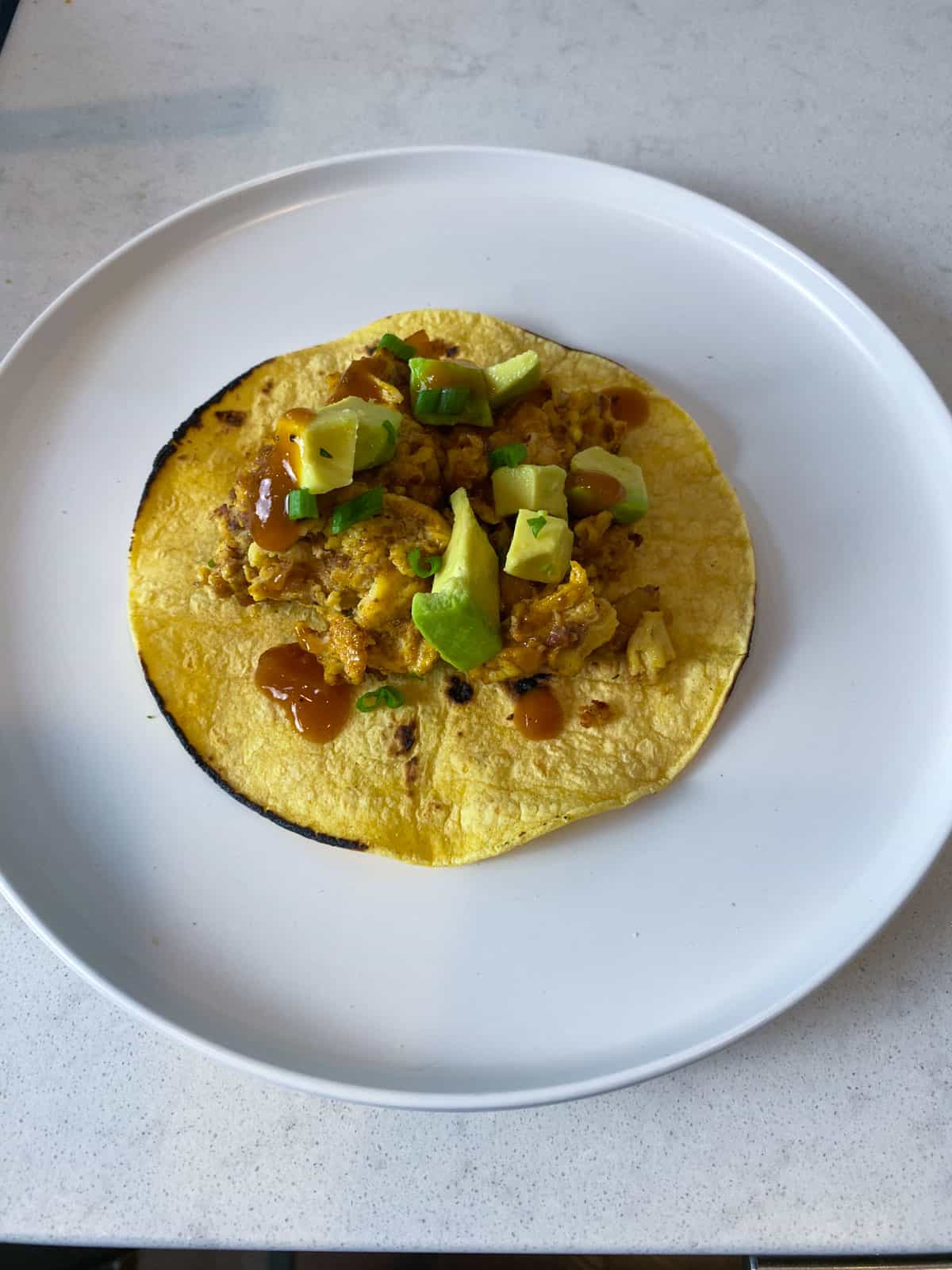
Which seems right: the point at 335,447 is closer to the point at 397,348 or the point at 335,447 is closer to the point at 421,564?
the point at 421,564

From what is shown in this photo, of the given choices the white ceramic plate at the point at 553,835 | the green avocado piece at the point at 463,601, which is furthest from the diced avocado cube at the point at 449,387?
the white ceramic plate at the point at 553,835

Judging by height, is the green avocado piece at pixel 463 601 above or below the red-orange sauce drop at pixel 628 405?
below

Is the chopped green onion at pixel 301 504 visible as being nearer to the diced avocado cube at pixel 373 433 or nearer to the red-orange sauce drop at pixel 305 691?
the diced avocado cube at pixel 373 433

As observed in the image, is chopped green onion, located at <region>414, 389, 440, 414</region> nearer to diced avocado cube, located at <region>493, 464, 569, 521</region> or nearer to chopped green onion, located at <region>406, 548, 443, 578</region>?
diced avocado cube, located at <region>493, 464, 569, 521</region>

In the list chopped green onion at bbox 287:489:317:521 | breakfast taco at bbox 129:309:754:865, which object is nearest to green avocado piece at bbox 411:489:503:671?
breakfast taco at bbox 129:309:754:865

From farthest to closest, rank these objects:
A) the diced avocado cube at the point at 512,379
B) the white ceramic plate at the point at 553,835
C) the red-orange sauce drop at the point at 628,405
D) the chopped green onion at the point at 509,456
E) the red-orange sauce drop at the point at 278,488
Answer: the red-orange sauce drop at the point at 628,405, the diced avocado cube at the point at 512,379, the chopped green onion at the point at 509,456, the red-orange sauce drop at the point at 278,488, the white ceramic plate at the point at 553,835

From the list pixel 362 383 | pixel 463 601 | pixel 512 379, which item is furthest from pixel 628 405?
pixel 463 601

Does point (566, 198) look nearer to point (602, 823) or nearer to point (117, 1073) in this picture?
point (602, 823)
